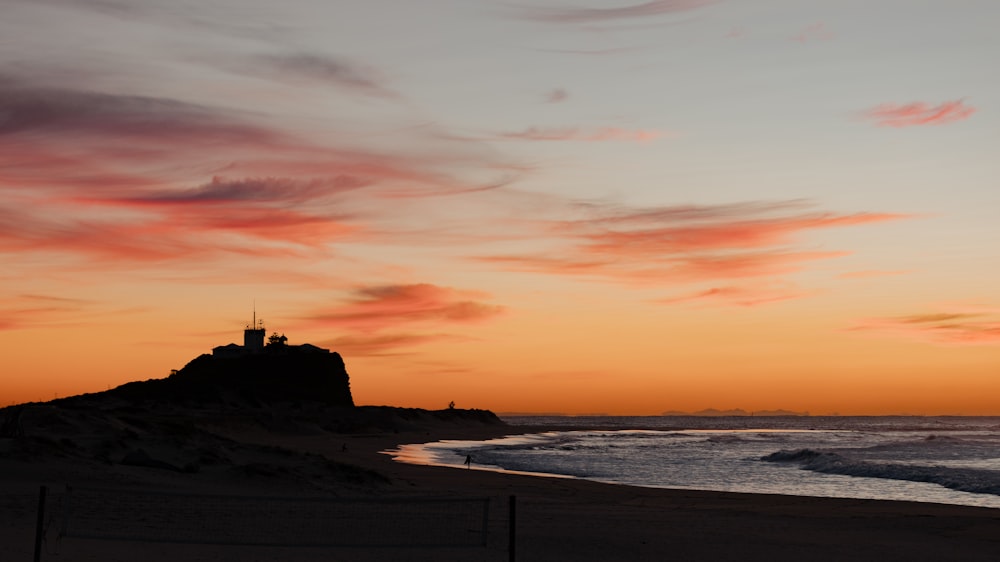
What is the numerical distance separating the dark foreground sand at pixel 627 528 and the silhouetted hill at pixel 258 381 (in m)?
92.4

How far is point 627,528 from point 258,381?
386 ft

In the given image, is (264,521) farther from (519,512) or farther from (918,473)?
(918,473)

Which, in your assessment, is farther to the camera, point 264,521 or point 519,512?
point 519,512

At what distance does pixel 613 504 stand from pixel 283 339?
404ft

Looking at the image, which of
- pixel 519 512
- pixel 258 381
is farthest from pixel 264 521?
pixel 258 381

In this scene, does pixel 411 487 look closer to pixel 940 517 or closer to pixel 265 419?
pixel 940 517

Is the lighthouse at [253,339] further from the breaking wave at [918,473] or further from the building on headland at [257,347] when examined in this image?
the breaking wave at [918,473]

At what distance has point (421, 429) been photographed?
13700 cm

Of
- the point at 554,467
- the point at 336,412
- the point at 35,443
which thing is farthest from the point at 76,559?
the point at 336,412

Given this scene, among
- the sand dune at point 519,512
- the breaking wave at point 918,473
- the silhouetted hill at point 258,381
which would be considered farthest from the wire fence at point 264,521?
the silhouetted hill at point 258,381

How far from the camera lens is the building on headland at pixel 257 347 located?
144 metres

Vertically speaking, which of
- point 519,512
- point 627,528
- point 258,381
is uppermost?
point 258,381

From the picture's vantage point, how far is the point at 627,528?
2359 cm

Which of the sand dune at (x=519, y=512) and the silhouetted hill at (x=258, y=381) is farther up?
the silhouetted hill at (x=258, y=381)
